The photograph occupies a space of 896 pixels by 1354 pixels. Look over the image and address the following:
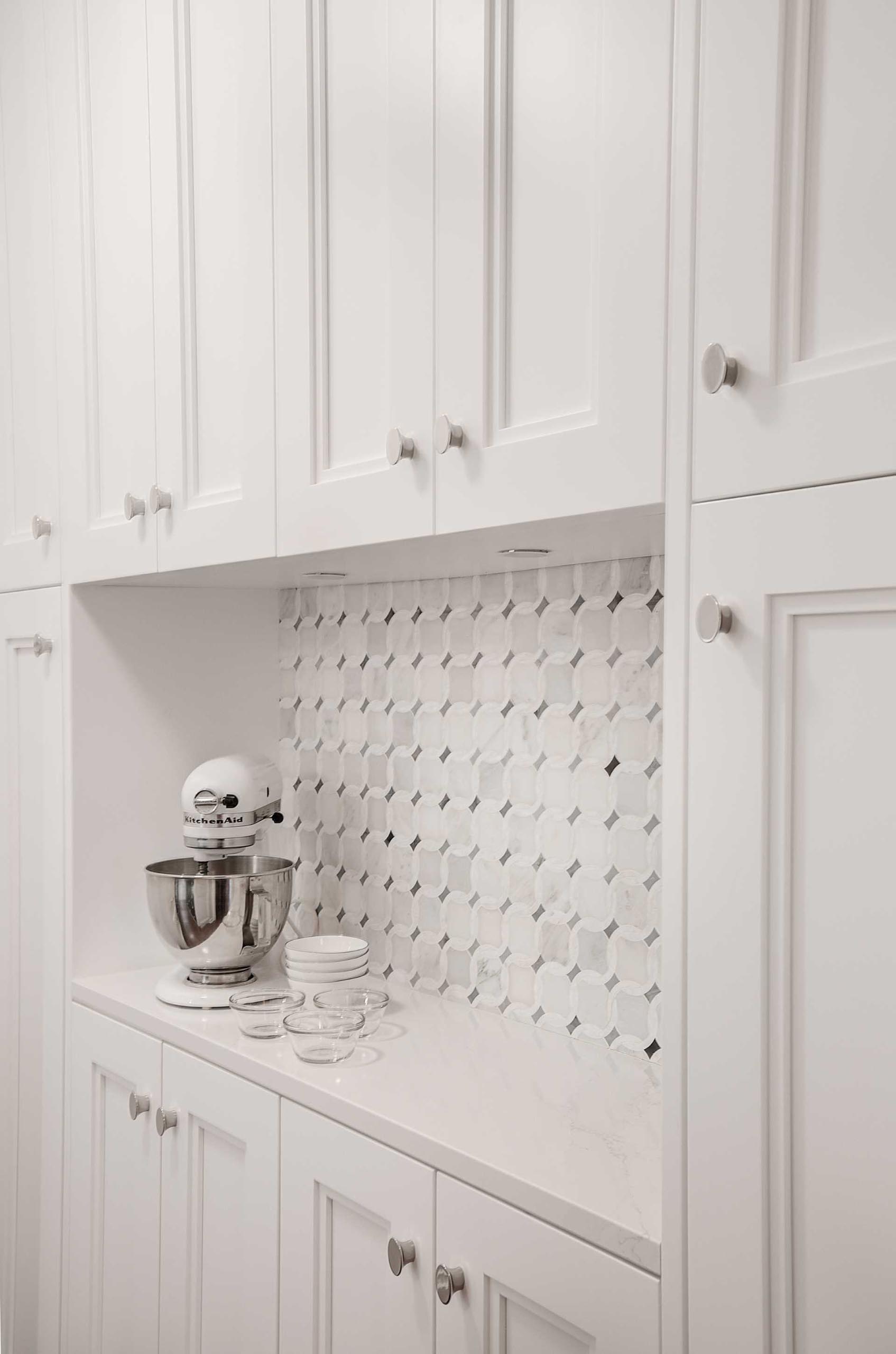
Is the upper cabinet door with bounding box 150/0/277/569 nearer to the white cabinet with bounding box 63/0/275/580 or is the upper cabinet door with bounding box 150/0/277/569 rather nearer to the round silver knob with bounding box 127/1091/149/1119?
the white cabinet with bounding box 63/0/275/580

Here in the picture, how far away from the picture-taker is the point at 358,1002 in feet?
5.38

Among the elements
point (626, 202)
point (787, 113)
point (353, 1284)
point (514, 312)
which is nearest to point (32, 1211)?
point (353, 1284)

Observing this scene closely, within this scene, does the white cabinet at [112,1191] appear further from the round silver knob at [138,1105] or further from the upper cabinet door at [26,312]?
the upper cabinet door at [26,312]

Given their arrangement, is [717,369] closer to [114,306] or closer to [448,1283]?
[448,1283]

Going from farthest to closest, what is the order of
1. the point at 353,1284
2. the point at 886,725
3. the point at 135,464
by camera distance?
the point at 135,464 → the point at 353,1284 → the point at 886,725

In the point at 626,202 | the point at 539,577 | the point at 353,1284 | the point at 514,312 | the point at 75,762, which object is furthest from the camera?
the point at 75,762

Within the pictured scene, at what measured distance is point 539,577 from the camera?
5.38 ft

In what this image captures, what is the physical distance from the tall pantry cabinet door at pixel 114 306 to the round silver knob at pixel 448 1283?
1.06 m

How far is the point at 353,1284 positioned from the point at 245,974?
592 mm

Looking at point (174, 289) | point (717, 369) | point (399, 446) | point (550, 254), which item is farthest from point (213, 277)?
point (717, 369)

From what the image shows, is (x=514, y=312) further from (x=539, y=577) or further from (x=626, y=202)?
(x=539, y=577)

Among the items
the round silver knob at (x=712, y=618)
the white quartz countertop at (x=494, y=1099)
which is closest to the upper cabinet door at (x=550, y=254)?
the round silver knob at (x=712, y=618)

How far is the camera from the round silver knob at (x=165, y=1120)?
1643mm

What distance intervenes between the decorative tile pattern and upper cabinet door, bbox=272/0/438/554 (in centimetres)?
38
